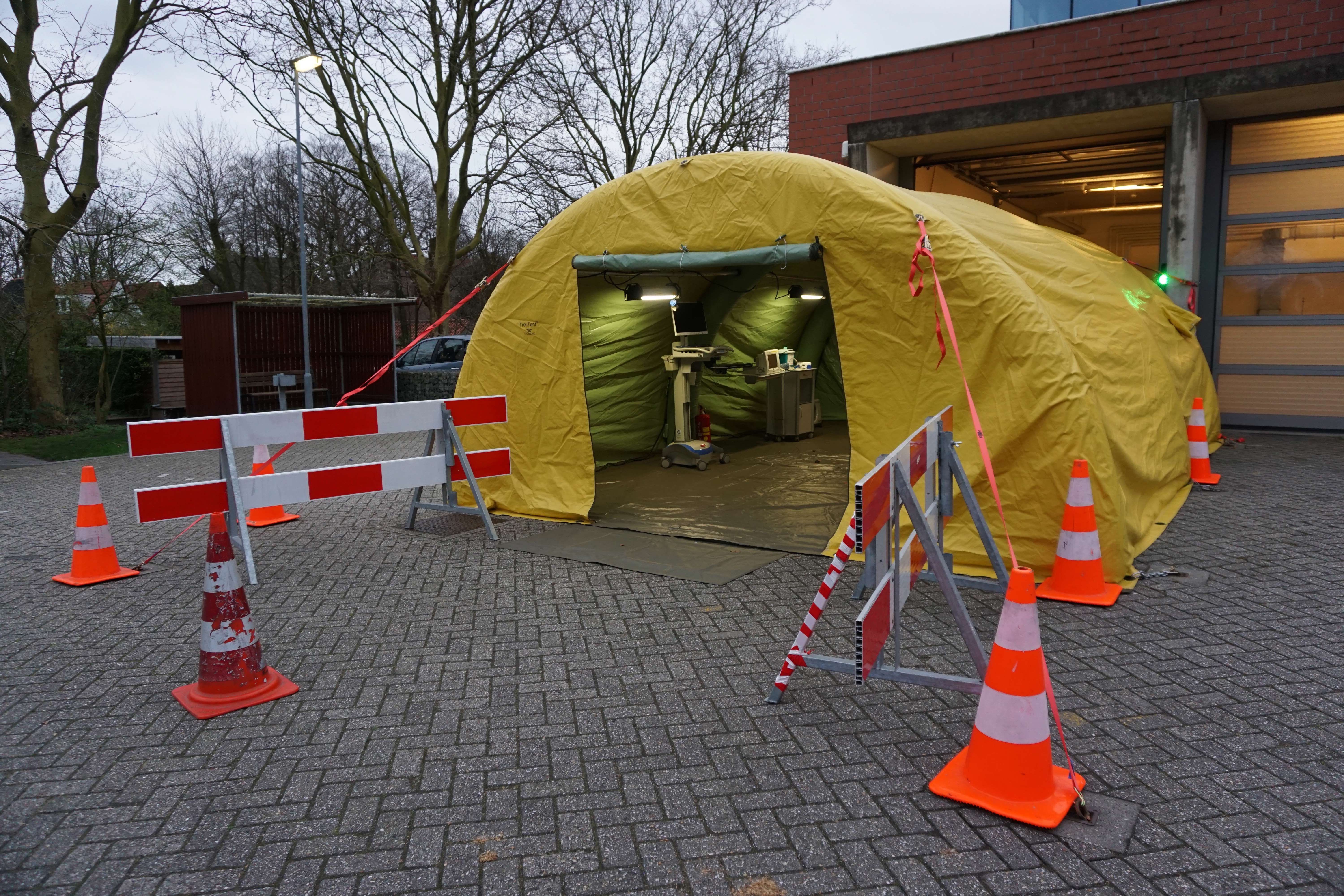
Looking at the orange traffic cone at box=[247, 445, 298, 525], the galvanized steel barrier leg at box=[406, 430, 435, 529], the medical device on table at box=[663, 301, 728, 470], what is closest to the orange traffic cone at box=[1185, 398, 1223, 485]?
the medical device on table at box=[663, 301, 728, 470]

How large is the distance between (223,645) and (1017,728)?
3334 millimetres

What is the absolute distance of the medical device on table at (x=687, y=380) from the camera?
31.7 ft

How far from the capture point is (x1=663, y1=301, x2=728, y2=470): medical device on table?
380 inches

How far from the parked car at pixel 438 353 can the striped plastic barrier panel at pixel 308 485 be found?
1188 cm

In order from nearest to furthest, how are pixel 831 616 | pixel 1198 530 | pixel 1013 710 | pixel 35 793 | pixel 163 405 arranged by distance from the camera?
1. pixel 1013 710
2. pixel 35 793
3. pixel 831 616
4. pixel 1198 530
5. pixel 163 405

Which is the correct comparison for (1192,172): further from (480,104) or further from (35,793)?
(480,104)

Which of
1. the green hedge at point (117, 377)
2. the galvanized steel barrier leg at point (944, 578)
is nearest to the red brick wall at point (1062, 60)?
the galvanized steel barrier leg at point (944, 578)

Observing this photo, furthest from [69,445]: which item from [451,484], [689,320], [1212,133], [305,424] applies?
[1212,133]

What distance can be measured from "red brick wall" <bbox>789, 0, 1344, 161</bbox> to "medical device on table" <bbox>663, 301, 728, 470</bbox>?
18.4ft

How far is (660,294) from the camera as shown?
29.1 ft

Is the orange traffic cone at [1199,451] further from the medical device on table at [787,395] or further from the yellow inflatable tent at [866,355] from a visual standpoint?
the medical device on table at [787,395]

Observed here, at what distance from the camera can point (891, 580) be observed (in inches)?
144

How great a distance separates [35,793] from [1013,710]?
3.53 m

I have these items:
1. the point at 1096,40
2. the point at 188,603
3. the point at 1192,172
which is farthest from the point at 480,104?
the point at 188,603
